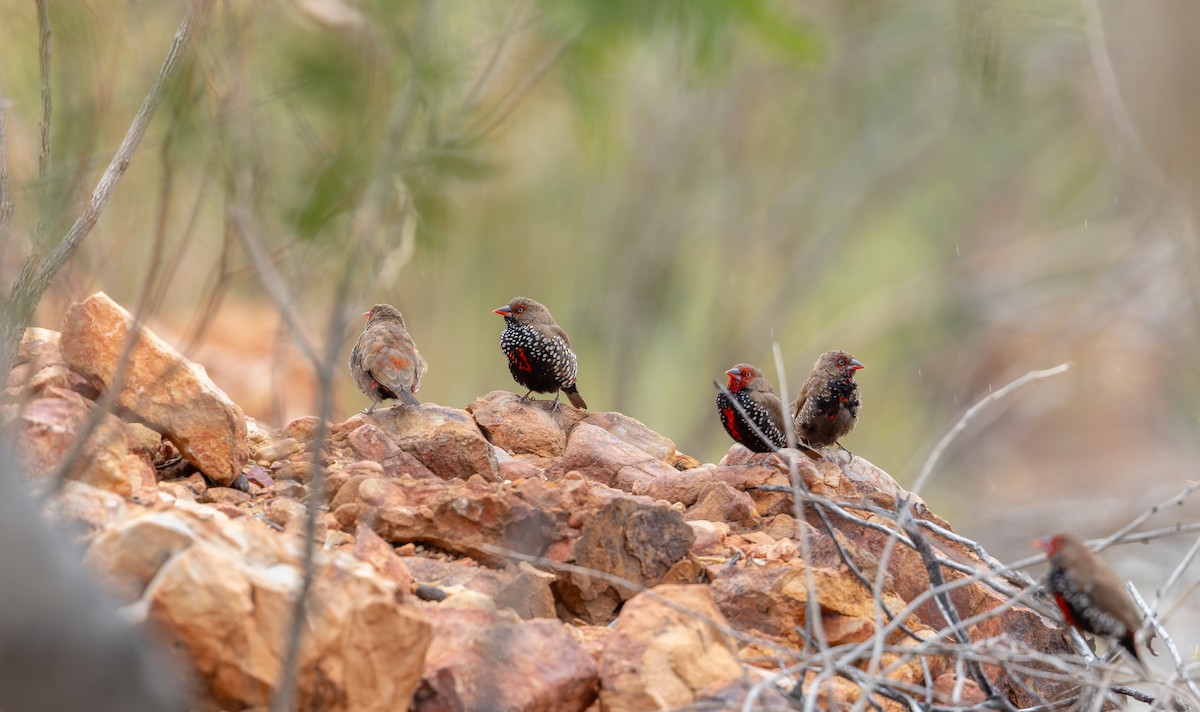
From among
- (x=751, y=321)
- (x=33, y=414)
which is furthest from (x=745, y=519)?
(x=751, y=321)

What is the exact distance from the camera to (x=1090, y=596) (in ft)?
13.7

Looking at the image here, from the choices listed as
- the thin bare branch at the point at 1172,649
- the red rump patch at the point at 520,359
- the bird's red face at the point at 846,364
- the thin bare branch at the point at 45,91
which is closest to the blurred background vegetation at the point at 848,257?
the bird's red face at the point at 846,364

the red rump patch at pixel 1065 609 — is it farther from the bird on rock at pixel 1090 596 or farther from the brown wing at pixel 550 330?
the brown wing at pixel 550 330

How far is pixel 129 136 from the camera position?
12.8 ft

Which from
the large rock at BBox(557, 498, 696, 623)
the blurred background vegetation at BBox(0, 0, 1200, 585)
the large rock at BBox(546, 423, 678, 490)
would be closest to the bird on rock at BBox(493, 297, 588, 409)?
the large rock at BBox(546, 423, 678, 490)

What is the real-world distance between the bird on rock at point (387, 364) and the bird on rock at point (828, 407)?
6.53 ft

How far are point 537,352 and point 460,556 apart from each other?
9.73 feet

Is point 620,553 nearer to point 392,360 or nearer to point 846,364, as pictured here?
point 392,360

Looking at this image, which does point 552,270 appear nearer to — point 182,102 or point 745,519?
point 745,519

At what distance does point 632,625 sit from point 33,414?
1816mm

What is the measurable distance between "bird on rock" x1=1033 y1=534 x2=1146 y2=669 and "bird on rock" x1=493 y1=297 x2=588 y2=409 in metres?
3.05

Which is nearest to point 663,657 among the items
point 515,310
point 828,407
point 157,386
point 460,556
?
point 460,556

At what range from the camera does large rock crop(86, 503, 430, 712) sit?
9.64 ft

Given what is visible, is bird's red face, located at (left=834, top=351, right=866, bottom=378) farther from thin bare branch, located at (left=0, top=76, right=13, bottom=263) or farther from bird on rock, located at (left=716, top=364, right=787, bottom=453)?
thin bare branch, located at (left=0, top=76, right=13, bottom=263)
